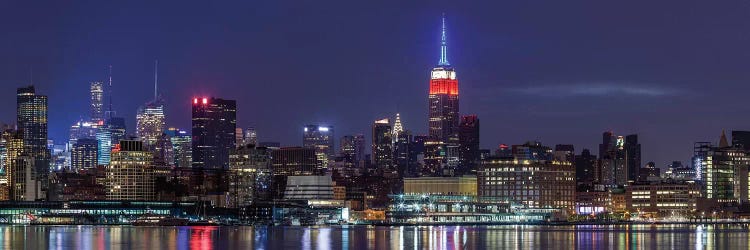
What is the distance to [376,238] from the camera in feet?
571

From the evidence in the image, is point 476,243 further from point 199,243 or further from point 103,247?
point 103,247

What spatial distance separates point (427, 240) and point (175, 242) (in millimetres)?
28865

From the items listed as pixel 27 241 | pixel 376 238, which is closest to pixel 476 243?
pixel 376 238

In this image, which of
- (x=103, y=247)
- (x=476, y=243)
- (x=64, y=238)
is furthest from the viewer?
(x=64, y=238)

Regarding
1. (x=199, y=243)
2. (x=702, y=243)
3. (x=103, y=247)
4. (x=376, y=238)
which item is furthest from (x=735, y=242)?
(x=103, y=247)

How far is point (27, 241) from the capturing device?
161375 mm

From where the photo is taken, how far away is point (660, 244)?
159 meters

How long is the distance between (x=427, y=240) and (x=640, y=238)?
3074 cm

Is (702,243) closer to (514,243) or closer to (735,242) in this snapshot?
(735,242)

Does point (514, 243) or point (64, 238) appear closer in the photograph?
point (514, 243)

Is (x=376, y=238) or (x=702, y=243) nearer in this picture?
(x=702, y=243)

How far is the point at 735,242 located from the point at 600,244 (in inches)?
694

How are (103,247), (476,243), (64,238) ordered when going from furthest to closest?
(64,238) → (476,243) → (103,247)

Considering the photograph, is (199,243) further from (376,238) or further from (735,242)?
(735,242)
